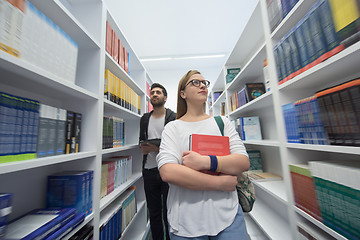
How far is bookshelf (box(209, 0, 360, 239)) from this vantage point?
0.75m

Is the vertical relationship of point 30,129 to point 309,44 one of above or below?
below

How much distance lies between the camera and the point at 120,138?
1454 mm

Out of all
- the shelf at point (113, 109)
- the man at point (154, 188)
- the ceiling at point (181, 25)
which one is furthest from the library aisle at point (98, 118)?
the ceiling at point (181, 25)

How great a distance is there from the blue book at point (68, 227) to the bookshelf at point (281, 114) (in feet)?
4.46

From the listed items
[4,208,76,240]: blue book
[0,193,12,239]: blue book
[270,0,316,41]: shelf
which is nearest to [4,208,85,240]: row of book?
[4,208,76,240]: blue book

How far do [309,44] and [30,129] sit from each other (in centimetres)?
157

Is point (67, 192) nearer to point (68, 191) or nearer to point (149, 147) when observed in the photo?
point (68, 191)

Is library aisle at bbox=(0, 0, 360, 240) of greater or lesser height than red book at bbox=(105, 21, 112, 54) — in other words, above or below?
below

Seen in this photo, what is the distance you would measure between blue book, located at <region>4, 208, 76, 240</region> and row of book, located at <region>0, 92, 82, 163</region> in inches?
12.1

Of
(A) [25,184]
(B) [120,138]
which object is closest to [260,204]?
(B) [120,138]

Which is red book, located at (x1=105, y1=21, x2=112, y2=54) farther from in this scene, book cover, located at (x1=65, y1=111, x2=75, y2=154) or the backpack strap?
the backpack strap

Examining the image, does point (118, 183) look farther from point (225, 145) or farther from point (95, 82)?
point (225, 145)

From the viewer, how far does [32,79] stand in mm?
686

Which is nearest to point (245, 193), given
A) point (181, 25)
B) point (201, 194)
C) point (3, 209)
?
point (201, 194)
